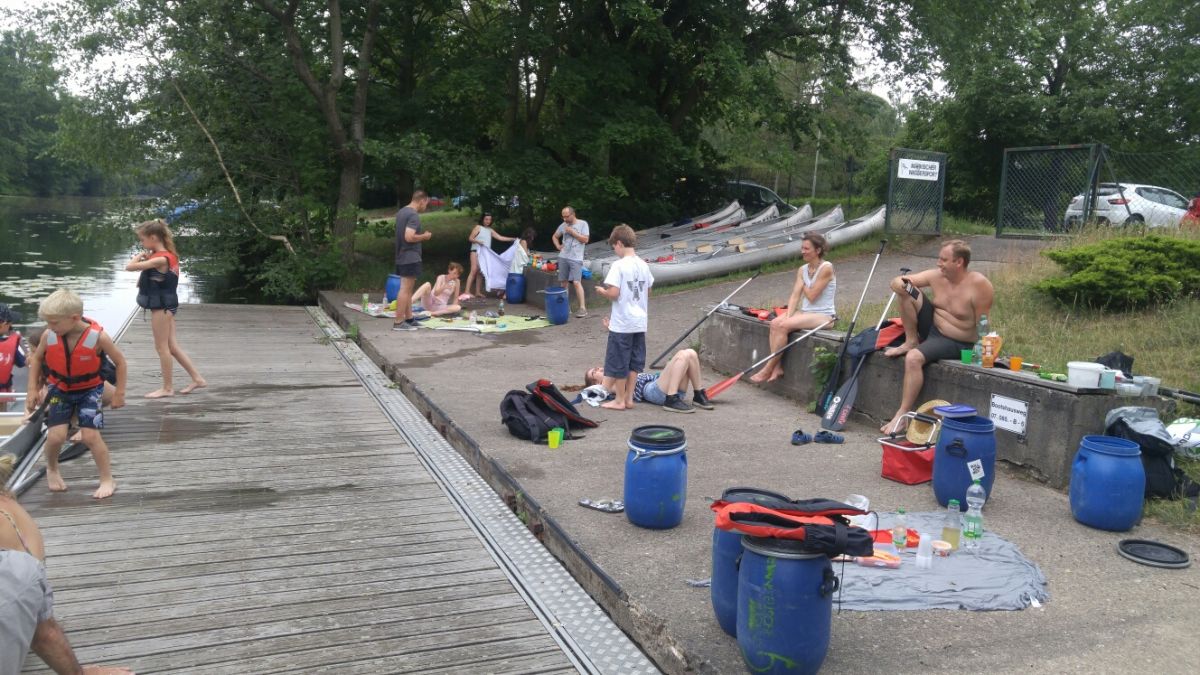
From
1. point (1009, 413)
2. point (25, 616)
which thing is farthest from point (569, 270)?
point (25, 616)

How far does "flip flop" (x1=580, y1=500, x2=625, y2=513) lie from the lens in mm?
5152

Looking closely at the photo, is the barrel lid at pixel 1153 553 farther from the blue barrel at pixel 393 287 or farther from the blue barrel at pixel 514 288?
the blue barrel at pixel 514 288

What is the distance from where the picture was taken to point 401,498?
5797 millimetres

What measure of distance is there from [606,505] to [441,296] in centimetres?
970

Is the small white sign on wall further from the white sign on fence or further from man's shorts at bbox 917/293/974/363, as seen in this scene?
the white sign on fence

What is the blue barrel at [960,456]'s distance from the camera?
5191 mm

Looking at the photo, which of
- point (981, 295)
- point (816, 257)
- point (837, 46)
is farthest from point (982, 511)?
point (837, 46)

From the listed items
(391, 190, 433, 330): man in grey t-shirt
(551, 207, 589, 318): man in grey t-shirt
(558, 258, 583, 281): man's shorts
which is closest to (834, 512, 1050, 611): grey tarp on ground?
(391, 190, 433, 330): man in grey t-shirt

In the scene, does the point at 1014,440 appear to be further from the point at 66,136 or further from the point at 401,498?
the point at 66,136

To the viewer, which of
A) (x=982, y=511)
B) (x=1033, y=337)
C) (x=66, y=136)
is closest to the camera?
(x=982, y=511)

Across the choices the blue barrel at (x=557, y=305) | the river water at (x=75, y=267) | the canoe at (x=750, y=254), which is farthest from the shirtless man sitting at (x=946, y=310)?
the canoe at (x=750, y=254)

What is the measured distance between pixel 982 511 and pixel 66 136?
1883cm

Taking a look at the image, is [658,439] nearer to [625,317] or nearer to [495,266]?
[625,317]

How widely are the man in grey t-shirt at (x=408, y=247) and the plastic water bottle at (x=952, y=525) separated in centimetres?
839
